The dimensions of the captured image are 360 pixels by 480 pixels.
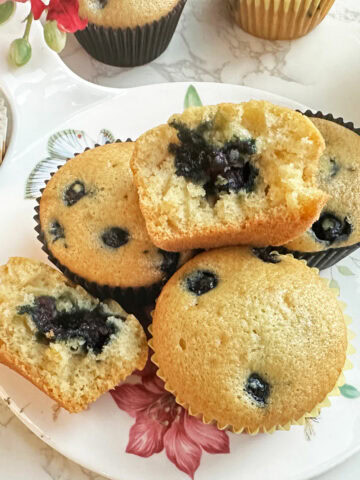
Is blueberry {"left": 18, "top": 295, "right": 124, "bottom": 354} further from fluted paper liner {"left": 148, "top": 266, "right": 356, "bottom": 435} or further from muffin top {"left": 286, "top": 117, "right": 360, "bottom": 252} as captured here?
muffin top {"left": 286, "top": 117, "right": 360, "bottom": 252}

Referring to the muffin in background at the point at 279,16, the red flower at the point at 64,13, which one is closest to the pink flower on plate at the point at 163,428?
the red flower at the point at 64,13

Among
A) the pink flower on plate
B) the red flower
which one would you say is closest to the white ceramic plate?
the pink flower on plate

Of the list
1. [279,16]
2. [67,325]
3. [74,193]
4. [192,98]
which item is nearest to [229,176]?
[74,193]

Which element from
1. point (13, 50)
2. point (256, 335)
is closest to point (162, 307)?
point (256, 335)

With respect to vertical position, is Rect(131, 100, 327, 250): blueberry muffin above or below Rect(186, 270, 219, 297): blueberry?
above

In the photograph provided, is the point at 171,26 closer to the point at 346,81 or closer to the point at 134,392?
the point at 346,81

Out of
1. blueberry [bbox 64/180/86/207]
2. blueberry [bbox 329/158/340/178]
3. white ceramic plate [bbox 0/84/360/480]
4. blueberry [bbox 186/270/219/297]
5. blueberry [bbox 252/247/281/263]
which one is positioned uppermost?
blueberry [bbox 329/158/340/178]

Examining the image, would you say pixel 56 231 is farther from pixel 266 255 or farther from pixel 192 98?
pixel 192 98
